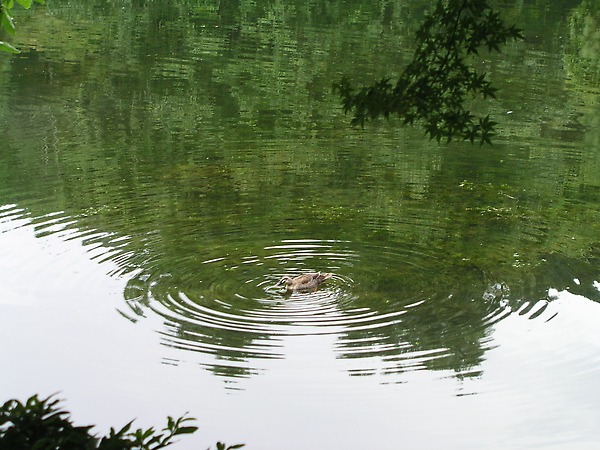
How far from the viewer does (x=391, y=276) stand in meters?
9.26

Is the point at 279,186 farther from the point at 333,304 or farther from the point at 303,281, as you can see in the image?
the point at 333,304

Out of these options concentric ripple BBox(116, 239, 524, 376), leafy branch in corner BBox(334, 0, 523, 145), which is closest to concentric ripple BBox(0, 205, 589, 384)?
concentric ripple BBox(116, 239, 524, 376)

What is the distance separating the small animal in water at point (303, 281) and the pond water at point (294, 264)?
9 cm

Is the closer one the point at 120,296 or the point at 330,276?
the point at 120,296

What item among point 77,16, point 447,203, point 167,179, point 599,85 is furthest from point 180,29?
point 447,203

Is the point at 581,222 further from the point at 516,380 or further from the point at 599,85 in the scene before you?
the point at 599,85

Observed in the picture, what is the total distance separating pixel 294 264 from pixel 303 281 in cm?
92

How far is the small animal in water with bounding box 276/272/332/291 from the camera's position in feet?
28.5

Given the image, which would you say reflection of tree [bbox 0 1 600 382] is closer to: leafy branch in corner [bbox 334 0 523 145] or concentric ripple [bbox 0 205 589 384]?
concentric ripple [bbox 0 205 589 384]

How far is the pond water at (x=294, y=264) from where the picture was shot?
6.81m

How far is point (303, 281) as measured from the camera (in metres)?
8.69

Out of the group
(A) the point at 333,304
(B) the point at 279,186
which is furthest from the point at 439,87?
(B) the point at 279,186

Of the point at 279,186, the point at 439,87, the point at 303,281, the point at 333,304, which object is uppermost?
the point at 439,87

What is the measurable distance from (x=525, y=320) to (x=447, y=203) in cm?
407
